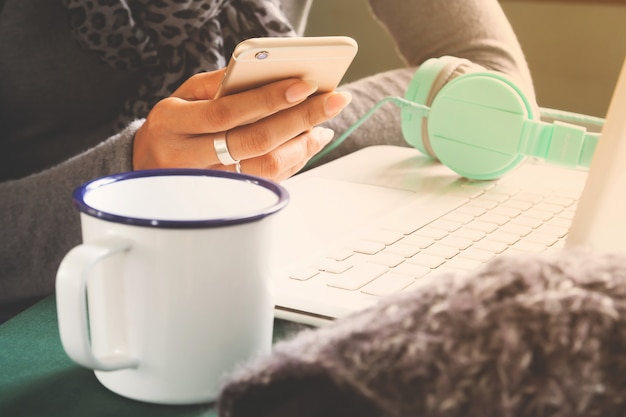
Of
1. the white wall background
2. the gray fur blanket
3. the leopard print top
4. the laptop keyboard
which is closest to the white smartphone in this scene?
the laptop keyboard

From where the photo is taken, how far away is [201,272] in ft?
0.91

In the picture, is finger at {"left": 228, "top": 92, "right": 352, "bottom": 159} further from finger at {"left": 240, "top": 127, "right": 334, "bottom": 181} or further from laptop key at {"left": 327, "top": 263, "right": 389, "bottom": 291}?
laptop key at {"left": 327, "top": 263, "right": 389, "bottom": 291}

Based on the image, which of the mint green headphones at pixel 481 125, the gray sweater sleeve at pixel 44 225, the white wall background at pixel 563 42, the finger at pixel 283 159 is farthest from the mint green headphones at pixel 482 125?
the white wall background at pixel 563 42

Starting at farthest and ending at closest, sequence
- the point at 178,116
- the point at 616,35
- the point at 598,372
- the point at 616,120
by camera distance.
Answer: the point at 616,35, the point at 178,116, the point at 616,120, the point at 598,372

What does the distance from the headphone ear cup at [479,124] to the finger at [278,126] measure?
13 cm

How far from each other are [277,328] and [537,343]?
19 cm

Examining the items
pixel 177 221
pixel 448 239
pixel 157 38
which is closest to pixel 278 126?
pixel 448 239

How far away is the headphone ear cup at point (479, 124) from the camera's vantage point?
574 mm

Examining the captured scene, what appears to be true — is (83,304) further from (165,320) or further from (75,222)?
(75,222)

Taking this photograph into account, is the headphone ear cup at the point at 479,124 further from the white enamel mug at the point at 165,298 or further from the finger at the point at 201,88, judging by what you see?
the white enamel mug at the point at 165,298

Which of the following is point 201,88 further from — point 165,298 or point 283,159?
point 165,298

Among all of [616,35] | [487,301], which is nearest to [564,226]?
[487,301]

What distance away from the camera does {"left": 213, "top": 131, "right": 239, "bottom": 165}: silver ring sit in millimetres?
519

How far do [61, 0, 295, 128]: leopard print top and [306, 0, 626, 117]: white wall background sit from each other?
77 cm
